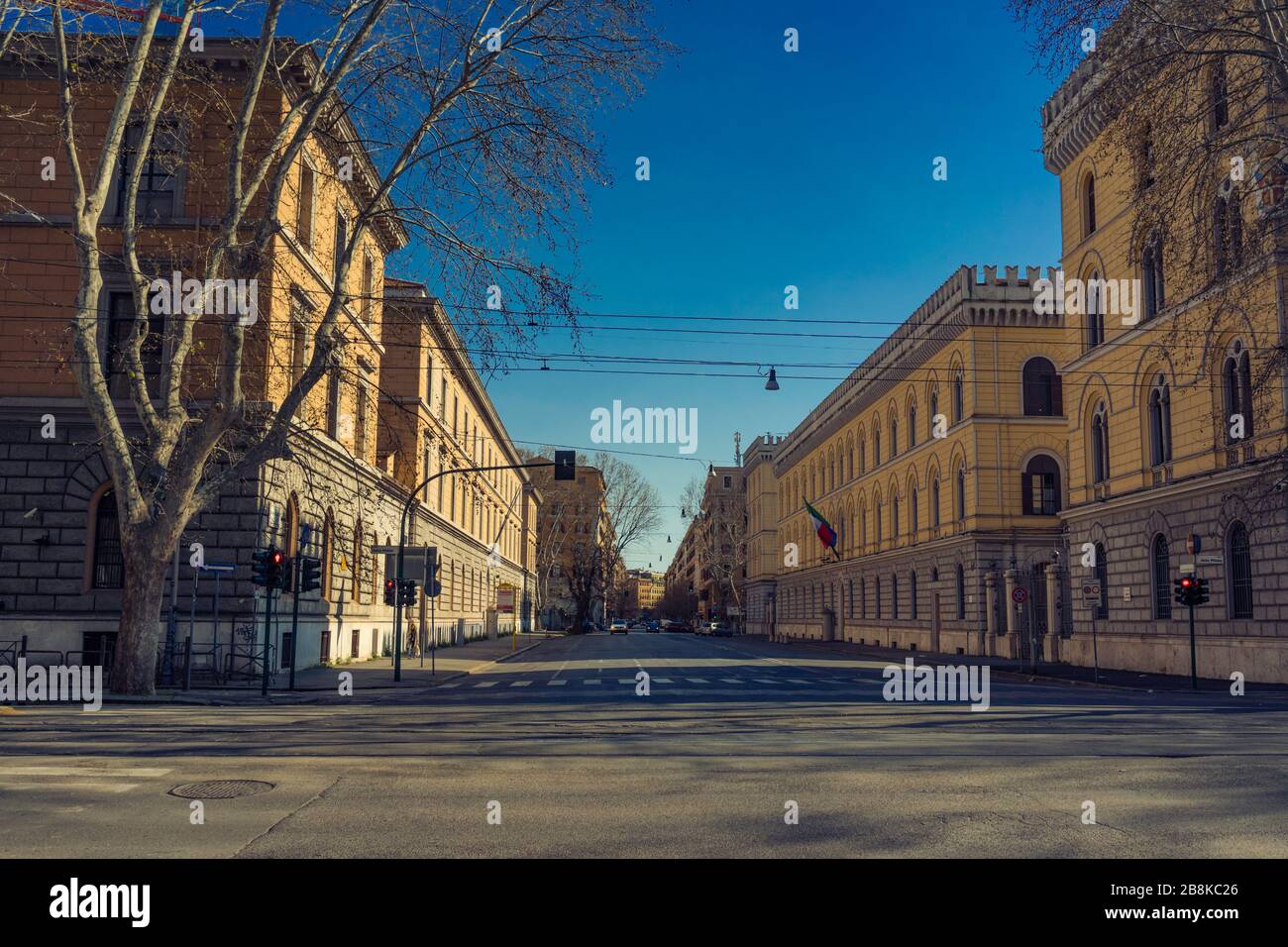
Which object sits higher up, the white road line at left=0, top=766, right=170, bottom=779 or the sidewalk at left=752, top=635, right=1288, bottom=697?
the white road line at left=0, top=766, right=170, bottom=779

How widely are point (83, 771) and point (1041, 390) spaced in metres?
42.9

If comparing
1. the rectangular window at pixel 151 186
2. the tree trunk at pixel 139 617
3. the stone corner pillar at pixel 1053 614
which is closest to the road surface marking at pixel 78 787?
the tree trunk at pixel 139 617

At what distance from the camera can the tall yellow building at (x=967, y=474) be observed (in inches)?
1706

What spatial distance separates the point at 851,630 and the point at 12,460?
50.1 meters

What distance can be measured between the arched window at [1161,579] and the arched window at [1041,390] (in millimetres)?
15518

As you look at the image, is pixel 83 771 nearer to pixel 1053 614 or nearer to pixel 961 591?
pixel 1053 614

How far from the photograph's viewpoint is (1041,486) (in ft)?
147

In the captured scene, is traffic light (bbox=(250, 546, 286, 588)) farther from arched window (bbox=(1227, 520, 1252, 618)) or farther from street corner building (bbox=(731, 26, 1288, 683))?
arched window (bbox=(1227, 520, 1252, 618))

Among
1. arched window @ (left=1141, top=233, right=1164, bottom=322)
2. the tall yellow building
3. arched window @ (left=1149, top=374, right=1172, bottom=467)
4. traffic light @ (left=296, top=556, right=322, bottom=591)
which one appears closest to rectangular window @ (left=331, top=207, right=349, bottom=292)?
traffic light @ (left=296, top=556, right=322, bottom=591)

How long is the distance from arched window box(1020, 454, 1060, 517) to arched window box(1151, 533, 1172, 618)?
13912 millimetres

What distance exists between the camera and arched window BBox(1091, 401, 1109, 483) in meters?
34.4
